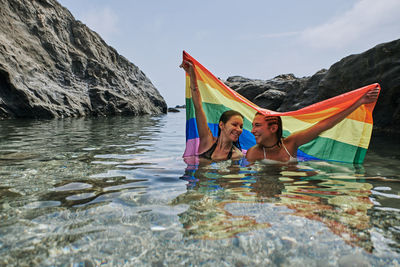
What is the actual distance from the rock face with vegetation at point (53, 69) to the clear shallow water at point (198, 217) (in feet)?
46.2

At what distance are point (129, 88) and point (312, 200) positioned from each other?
28431mm

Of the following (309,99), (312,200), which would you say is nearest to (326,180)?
(312,200)

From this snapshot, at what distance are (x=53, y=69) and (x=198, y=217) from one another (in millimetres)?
22605

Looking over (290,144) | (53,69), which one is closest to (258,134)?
(290,144)

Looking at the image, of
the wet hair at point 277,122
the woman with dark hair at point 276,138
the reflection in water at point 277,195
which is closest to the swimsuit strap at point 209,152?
the reflection in water at point 277,195

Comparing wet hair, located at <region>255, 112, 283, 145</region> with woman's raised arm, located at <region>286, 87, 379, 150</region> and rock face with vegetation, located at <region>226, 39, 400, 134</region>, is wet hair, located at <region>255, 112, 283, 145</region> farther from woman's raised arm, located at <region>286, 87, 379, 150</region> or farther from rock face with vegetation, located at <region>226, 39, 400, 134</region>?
rock face with vegetation, located at <region>226, 39, 400, 134</region>

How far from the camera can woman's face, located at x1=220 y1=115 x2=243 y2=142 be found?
4.62m

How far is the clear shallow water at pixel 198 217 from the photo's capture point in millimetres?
1561

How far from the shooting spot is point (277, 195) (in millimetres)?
2674

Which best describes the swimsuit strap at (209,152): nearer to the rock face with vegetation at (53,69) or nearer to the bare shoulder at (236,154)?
the bare shoulder at (236,154)

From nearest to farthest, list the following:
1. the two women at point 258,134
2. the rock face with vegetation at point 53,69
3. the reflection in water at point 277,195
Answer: the reflection in water at point 277,195 → the two women at point 258,134 → the rock face with vegetation at point 53,69

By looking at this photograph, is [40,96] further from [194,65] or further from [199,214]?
[199,214]

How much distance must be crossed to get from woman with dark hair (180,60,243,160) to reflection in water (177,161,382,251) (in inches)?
13.7

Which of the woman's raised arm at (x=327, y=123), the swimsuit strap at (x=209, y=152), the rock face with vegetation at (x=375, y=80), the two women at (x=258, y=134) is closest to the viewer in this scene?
the woman's raised arm at (x=327, y=123)
